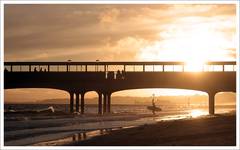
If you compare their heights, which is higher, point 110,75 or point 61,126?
point 110,75

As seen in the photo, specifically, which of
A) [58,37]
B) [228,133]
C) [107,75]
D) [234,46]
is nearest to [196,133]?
[228,133]

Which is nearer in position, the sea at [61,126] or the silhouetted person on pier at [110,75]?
the sea at [61,126]

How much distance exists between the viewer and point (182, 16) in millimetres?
17641

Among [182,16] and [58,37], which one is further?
[58,37]

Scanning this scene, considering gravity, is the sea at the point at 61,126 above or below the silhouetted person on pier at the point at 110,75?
below

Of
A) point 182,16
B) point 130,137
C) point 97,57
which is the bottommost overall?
point 130,137

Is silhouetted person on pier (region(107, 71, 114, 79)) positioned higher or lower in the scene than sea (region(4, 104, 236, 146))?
higher

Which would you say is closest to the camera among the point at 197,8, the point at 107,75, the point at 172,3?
the point at 172,3

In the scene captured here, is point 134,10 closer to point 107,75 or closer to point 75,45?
point 75,45

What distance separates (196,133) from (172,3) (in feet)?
18.8

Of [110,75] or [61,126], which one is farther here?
[110,75]

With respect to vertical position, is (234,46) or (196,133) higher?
(234,46)

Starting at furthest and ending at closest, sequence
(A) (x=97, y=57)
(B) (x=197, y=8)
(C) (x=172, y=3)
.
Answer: (A) (x=97, y=57) < (B) (x=197, y=8) < (C) (x=172, y=3)

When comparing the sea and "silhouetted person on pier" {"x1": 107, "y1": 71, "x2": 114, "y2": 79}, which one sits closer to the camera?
the sea
